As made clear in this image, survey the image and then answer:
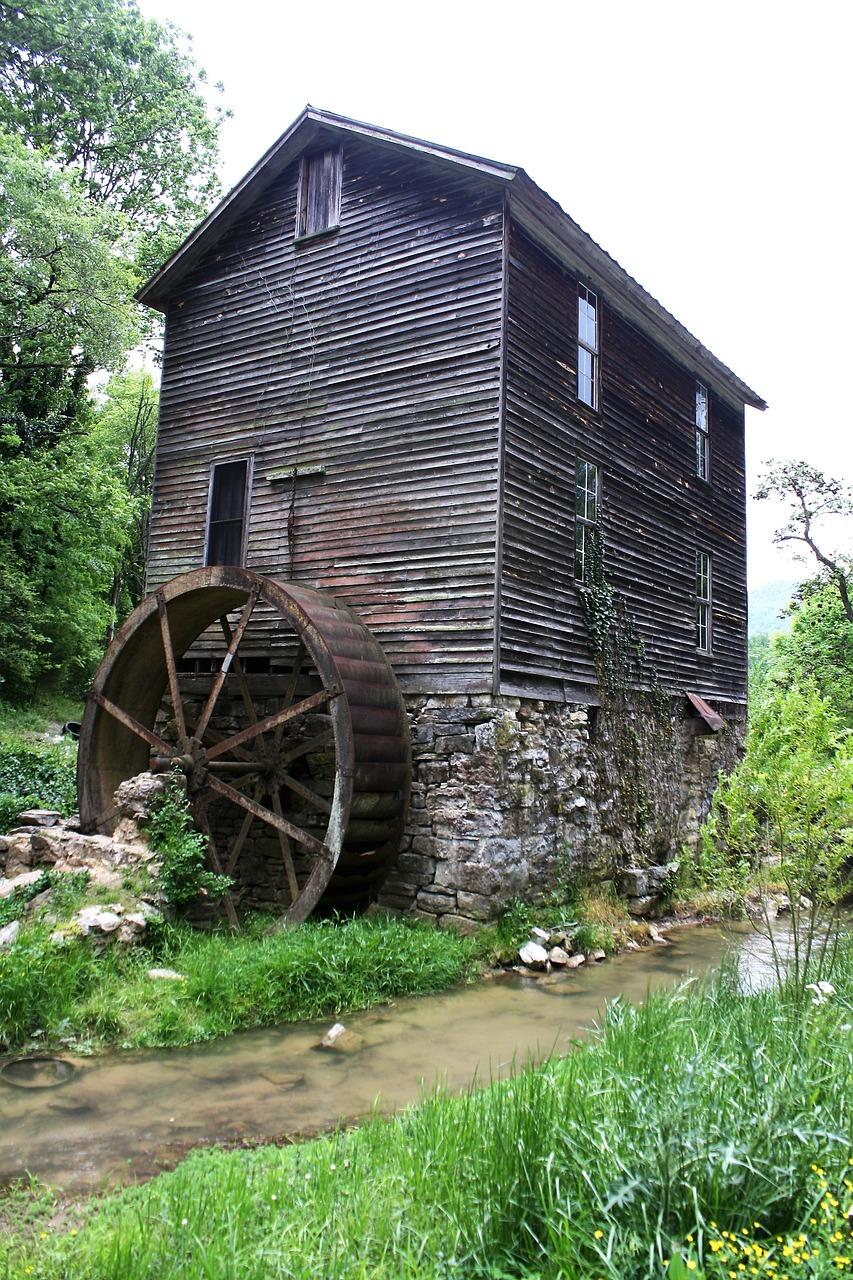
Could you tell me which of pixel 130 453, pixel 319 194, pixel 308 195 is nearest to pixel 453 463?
pixel 319 194

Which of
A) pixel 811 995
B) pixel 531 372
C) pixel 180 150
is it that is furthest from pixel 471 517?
pixel 180 150

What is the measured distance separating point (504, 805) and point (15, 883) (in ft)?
14.6

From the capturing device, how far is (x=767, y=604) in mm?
152750

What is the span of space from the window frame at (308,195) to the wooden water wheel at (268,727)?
15.0 feet

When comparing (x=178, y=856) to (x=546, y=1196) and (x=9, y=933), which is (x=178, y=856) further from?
(x=546, y=1196)

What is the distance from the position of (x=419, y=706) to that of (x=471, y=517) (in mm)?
2018

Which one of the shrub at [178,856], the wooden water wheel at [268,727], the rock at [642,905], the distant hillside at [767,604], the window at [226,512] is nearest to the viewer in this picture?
the shrub at [178,856]

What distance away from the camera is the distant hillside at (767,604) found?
5546 inches

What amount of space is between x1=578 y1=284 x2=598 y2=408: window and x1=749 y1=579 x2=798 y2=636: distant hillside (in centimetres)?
13021

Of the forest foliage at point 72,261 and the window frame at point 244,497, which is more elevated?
the forest foliage at point 72,261

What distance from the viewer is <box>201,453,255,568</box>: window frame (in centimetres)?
1180

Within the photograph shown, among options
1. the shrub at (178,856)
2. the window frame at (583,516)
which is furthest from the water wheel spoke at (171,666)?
the window frame at (583,516)

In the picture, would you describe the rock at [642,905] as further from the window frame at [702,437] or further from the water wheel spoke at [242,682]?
the window frame at [702,437]

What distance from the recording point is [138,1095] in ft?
17.9
